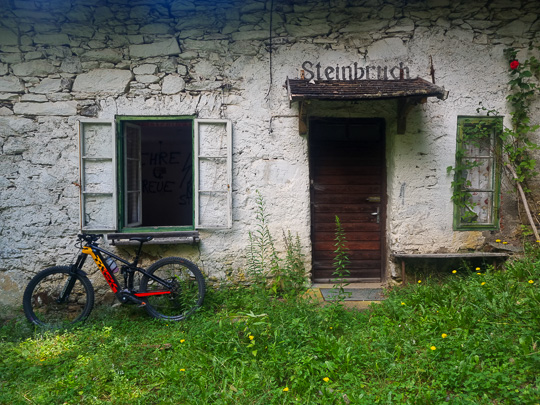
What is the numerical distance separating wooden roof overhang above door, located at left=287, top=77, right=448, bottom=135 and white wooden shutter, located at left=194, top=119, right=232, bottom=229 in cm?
92

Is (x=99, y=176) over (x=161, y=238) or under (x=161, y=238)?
over

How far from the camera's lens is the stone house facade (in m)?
4.30

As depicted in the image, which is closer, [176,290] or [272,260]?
[176,290]

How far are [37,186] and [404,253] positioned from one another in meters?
4.36

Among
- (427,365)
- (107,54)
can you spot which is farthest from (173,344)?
(107,54)

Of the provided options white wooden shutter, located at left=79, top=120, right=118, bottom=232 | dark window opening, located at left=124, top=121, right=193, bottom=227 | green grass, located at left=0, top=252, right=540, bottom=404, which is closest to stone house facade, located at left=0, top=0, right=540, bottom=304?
white wooden shutter, located at left=79, top=120, right=118, bottom=232

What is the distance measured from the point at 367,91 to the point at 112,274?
334 centimetres

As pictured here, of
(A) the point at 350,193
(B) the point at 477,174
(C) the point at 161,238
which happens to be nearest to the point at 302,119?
(A) the point at 350,193

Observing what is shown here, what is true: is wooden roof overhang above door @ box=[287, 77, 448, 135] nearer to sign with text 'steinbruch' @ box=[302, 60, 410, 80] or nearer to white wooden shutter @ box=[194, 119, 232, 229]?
sign with text 'steinbruch' @ box=[302, 60, 410, 80]

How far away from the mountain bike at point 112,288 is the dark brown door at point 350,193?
1.67 m

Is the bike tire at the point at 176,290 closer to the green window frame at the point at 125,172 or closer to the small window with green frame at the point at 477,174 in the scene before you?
the green window frame at the point at 125,172

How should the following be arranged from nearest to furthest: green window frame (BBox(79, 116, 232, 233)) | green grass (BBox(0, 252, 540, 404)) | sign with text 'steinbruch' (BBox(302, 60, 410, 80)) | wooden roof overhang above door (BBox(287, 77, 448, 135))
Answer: green grass (BBox(0, 252, 540, 404)) < wooden roof overhang above door (BBox(287, 77, 448, 135)) < green window frame (BBox(79, 116, 232, 233)) < sign with text 'steinbruch' (BBox(302, 60, 410, 80))

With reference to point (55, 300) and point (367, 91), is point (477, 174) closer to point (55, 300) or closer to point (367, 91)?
point (367, 91)

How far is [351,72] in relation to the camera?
4.46 m
